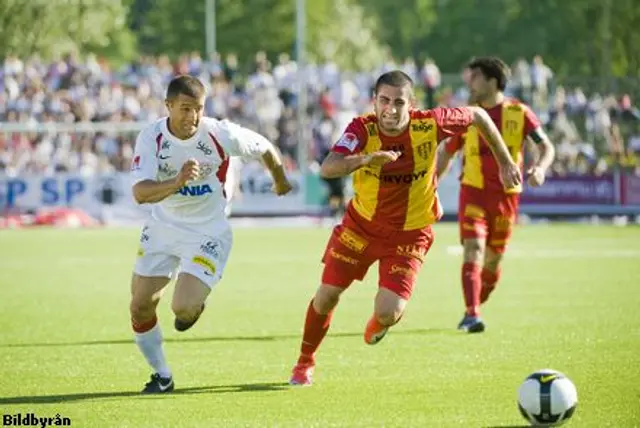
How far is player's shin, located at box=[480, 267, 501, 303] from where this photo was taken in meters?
14.2

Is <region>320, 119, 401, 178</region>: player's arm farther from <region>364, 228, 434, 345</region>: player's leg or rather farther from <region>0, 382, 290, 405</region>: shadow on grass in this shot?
<region>0, 382, 290, 405</region>: shadow on grass

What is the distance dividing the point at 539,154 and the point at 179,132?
4736mm

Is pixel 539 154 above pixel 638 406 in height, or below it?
above

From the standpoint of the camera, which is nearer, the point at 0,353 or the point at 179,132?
the point at 179,132

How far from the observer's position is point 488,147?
1409cm

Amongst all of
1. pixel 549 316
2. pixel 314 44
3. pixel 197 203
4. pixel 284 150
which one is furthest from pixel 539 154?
pixel 314 44

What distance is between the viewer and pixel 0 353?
12133 mm

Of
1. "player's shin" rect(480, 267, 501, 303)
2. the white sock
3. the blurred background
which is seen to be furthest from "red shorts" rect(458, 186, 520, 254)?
the blurred background

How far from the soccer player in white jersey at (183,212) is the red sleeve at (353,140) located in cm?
62

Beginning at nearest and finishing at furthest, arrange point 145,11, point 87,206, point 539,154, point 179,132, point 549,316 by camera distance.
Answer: point 179,132 < point 539,154 < point 549,316 < point 87,206 < point 145,11

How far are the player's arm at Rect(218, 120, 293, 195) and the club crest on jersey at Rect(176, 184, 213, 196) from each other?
298mm

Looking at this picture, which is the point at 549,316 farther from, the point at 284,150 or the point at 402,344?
the point at 284,150

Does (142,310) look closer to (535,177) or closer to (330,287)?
(330,287)

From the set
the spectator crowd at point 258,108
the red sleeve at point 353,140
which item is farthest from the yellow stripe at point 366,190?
the spectator crowd at point 258,108
